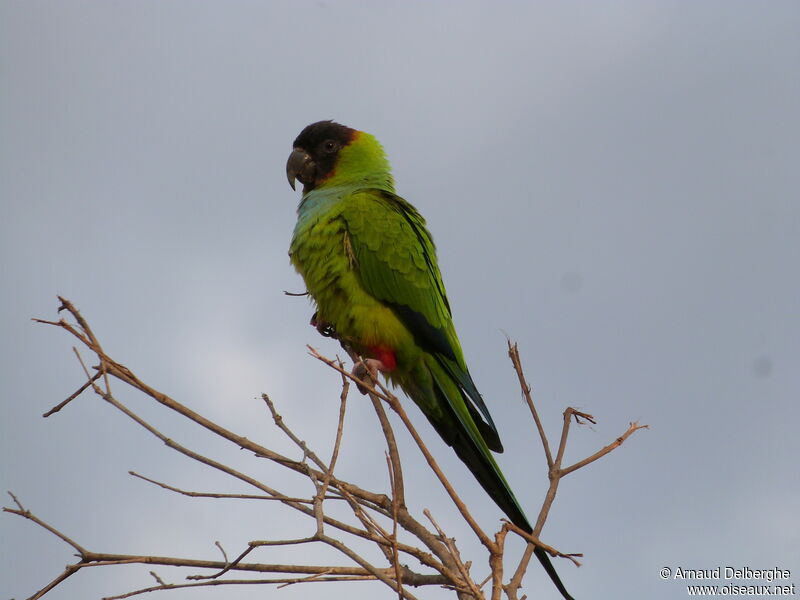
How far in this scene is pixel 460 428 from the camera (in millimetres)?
4141

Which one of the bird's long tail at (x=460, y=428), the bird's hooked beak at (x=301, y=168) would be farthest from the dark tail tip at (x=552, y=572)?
the bird's hooked beak at (x=301, y=168)

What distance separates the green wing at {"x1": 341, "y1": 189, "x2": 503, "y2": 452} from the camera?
425cm

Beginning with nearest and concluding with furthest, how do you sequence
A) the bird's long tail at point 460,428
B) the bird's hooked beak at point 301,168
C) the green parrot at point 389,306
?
the bird's long tail at point 460,428, the green parrot at point 389,306, the bird's hooked beak at point 301,168

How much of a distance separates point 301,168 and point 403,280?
1.40 meters

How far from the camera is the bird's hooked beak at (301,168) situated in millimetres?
5246

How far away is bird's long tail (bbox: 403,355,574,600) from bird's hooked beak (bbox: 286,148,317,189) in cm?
169

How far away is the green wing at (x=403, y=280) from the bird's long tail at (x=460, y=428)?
59mm

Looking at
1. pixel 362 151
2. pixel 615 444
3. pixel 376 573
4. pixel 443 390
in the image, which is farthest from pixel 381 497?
pixel 362 151

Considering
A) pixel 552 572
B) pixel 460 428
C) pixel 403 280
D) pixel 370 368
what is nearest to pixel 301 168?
pixel 403 280

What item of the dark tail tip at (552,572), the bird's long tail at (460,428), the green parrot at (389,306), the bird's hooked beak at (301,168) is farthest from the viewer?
the bird's hooked beak at (301,168)

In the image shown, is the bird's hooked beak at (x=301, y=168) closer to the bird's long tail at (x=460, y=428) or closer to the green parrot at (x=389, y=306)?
the green parrot at (x=389, y=306)

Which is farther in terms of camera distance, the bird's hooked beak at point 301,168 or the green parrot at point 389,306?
the bird's hooked beak at point 301,168

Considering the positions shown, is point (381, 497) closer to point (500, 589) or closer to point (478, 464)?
point (500, 589)

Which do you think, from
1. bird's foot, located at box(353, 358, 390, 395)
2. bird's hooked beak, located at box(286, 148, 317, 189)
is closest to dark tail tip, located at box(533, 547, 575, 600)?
bird's foot, located at box(353, 358, 390, 395)
